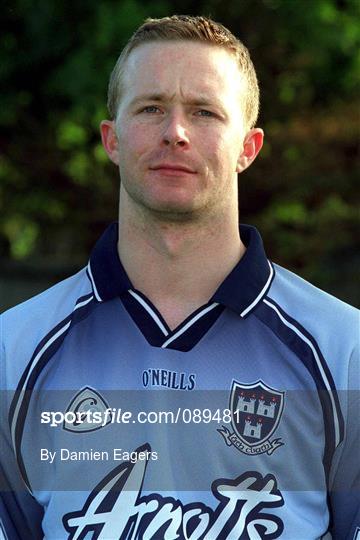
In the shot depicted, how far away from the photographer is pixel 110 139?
11.8 ft

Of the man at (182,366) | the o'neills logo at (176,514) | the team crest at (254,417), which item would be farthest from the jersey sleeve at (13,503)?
the team crest at (254,417)

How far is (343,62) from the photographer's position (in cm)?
1011

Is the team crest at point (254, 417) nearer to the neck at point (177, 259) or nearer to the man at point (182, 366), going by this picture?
the man at point (182, 366)

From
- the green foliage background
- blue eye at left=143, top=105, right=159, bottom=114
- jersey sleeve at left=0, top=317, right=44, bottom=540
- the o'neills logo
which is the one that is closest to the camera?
the o'neills logo

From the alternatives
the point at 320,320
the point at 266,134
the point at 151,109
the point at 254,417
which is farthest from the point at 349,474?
the point at 266,134

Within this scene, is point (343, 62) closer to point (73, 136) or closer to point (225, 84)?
point (73, 136)

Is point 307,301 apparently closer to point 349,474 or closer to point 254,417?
point 254,417

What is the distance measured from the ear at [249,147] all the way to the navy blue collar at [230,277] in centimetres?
24

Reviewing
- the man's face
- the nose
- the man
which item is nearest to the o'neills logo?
the man

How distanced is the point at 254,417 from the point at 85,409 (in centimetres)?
52

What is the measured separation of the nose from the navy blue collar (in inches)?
18.2

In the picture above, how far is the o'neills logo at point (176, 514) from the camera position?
10.7ft

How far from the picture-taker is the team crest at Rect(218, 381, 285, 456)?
10.9 ft

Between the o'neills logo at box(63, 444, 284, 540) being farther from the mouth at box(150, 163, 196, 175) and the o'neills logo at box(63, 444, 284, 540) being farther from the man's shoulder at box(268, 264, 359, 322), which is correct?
the mouth at box(150, 163, 196, 175)
